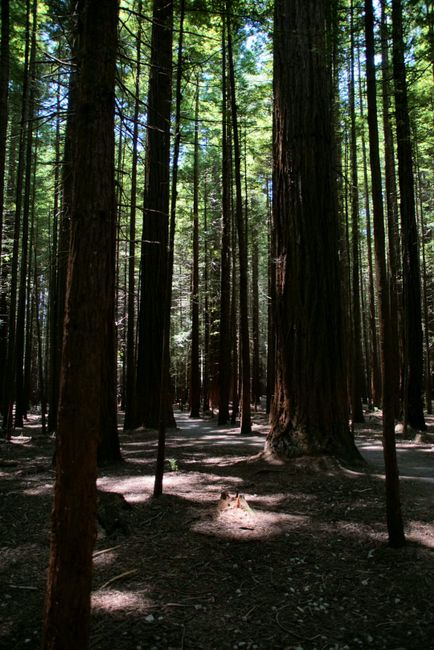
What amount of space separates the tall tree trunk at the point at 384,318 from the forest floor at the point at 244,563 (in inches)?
19.5

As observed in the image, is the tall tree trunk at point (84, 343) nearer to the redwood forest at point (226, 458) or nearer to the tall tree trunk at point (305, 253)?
the redwood forest at point (226, 458)

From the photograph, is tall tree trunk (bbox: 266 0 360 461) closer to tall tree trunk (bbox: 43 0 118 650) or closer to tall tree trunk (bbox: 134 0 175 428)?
tall tree trunk (bbox: 43 0 118 650)

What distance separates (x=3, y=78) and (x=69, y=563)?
9.35 metres

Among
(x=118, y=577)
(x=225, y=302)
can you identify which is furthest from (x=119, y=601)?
(x=225, y=302)

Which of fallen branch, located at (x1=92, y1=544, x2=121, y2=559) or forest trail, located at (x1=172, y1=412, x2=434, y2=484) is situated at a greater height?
forest trail, located at (x1=172, y1=412, x2=434, y2=484)

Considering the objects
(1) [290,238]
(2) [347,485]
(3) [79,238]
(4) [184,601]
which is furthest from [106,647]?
(1) [290,238]

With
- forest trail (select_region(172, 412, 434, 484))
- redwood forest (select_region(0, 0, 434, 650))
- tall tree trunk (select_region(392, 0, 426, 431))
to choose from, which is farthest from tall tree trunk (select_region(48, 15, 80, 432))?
tall tree trunk (select_region(392, 0, 426, 431))

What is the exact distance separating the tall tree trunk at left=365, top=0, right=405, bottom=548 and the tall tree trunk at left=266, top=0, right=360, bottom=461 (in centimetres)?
242

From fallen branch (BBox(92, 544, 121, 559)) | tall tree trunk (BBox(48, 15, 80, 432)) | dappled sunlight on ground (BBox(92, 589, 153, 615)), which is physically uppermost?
tall tree trunk (BBox(48, 15, 80, 432))

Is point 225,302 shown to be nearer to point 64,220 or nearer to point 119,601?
point 64,220

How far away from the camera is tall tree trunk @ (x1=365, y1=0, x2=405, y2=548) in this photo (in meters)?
3.86

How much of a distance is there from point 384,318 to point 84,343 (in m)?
2.51

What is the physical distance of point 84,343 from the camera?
2451 millimetres

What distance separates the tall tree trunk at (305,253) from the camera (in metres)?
6.59
